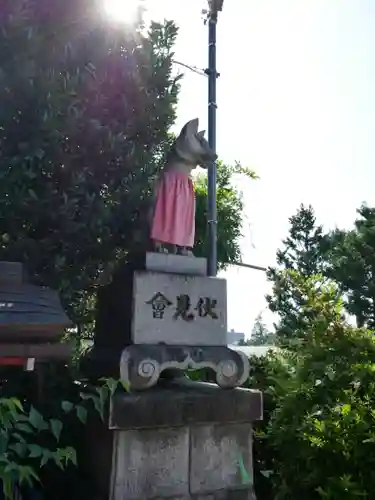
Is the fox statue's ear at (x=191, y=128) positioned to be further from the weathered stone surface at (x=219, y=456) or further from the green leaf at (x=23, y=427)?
the green leaf at (x=23, y=427)

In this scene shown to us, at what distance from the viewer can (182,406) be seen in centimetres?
458

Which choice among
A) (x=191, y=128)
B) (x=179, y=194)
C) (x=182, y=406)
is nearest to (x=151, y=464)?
(x=182, y=406)

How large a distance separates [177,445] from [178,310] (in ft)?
4.01

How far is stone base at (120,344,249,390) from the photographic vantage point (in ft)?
14.9

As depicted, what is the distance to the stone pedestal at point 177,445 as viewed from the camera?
14.3ft

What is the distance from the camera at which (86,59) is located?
481cm

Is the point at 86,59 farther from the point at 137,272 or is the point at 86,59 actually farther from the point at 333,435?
the point at 333,435

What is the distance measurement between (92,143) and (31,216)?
90 centimetres

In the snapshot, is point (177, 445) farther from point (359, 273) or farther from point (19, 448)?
point (359, 273)

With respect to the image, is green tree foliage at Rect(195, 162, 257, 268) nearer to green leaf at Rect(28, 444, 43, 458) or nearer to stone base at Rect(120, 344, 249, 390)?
stone base at Rect(120, 344, 249, 390)

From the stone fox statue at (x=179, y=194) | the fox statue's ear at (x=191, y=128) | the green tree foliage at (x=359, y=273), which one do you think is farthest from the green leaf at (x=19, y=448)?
the green tree foliage at (x=359, y=273)

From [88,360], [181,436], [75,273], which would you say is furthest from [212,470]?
[75,273]

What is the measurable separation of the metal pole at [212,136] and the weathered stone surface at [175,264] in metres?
0.13

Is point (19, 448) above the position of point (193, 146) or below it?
below
